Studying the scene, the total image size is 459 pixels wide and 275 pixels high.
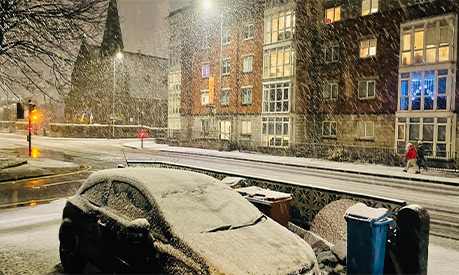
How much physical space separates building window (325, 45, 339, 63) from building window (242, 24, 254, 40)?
8934 mm

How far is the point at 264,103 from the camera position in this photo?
111 feet

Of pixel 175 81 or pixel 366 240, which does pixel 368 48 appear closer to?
pixel 366 240

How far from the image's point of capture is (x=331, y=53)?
29.7m

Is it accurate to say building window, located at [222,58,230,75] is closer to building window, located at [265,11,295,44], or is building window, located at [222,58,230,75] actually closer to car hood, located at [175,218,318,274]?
building window, located at [265,11,295,44]

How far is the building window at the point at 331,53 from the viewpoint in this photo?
96.3 feet

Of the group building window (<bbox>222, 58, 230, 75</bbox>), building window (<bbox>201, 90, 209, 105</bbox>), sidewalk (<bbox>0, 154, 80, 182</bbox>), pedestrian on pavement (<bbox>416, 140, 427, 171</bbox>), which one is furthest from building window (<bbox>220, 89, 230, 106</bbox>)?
sidewalk (<bbox>0, 154, 80, 182</bbox>)

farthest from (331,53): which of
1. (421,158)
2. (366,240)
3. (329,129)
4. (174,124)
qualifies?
(366,240)

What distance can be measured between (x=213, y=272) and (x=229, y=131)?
33688mm

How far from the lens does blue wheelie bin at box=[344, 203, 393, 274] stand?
485 cm

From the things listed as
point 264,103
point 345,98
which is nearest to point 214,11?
point 264,103

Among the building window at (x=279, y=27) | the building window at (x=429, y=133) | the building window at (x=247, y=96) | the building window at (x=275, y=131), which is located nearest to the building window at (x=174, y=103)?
the building window at (x=247, y=96)

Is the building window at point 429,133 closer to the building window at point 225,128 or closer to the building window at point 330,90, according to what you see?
the building window at point 330,90

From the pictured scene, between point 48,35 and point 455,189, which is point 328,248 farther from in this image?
point 48,35

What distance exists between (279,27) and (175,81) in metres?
19.0
